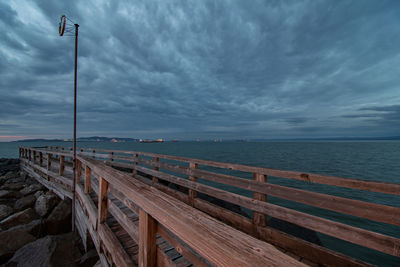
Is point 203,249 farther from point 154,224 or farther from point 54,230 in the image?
point 54,230

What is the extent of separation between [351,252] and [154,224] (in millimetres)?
7468

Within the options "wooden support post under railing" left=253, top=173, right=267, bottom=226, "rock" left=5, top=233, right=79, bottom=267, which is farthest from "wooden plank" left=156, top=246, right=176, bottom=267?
"rock" left=5, top=233, right=79, bottom=267

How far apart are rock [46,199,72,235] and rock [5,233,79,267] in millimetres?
1787

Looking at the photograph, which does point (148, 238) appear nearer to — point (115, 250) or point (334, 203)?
point (115, 250)

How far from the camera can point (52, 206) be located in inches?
273

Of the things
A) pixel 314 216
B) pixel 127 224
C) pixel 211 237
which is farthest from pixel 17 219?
pixel 314 216

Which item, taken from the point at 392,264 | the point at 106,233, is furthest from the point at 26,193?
the point at 392,264

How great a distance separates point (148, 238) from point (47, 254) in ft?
14.4

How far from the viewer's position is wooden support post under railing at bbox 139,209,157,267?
4.93ft

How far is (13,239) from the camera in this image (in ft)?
15.2

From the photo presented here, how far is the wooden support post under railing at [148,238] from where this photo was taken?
59.2 inches

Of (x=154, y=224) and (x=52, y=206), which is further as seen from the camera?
(x=52, y=206)

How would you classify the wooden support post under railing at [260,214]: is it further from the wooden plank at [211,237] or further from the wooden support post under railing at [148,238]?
the wooden plank at [211,237]

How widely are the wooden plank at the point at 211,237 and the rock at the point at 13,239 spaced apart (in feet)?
18.7
